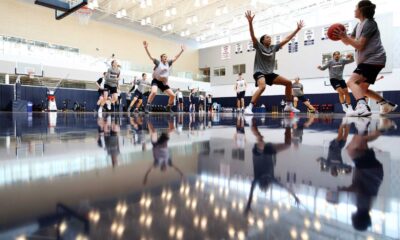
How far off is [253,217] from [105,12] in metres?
25.6

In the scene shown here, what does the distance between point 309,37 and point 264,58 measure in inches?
802

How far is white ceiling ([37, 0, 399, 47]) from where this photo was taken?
22328mm

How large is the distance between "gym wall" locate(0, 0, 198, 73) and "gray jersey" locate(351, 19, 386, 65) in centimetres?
2058

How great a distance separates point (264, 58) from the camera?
5.96 metres

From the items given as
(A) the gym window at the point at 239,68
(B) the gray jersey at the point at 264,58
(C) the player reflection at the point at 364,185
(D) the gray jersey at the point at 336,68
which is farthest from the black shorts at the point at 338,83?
(A) the gym window at the point at 239,68

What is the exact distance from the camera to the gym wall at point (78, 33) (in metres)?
19.4

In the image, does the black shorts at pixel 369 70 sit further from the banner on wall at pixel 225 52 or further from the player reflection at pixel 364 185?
the banner on wall at pixel 225 52

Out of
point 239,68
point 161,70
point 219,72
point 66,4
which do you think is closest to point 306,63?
point 239,68

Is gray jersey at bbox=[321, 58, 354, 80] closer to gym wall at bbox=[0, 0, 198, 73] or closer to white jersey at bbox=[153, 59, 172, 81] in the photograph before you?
white jersey at bbox=[153, 59, 172, 81]

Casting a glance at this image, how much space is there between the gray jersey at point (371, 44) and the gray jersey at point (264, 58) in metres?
2.03

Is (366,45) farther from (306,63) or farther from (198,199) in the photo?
(306,63)

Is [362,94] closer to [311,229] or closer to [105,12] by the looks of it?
[311,229]

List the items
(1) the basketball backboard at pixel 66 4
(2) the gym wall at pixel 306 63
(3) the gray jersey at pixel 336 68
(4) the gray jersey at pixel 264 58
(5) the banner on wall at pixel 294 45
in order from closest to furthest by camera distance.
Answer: (4) the gray jersey at pixel 264 58 < (3) the gray jersey at pixel 336 68 < (1) the basketball backboard at pixel 66 4 < (2) the gym wall at pixel 306 63 < (5) the banner on wall at pixel 294 45

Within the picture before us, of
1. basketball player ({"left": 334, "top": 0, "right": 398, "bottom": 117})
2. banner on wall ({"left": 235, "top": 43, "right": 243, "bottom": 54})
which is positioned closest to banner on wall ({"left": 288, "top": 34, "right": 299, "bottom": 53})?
banner on wall ({"left": 235, "top": 43, "right": 243, "bottom": 54})
